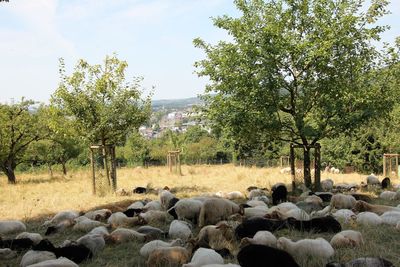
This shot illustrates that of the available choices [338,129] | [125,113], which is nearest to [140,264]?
[338,129]

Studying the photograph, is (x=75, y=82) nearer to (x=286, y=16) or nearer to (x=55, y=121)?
(x=55, y=121)

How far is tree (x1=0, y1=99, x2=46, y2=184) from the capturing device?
2742 cm

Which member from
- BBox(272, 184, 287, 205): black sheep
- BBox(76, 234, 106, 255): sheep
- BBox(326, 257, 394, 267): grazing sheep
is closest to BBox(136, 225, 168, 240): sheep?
BBox(76, 234, 106, 255): sheep

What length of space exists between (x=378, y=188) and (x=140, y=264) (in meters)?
12.4

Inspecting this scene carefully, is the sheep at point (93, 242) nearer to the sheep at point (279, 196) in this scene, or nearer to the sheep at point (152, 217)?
the sheep at point (152, 217)

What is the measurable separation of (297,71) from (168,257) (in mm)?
10268

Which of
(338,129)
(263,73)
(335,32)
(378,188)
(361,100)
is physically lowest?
(378,188)

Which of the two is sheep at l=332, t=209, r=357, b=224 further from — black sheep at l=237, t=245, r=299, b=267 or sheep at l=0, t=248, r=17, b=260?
sheep at l=0, t=248, r=17, b=260

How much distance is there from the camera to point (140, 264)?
655 cm

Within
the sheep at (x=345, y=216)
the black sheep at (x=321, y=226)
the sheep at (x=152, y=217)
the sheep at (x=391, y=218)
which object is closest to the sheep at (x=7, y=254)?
the sheep at (x=152, y=217)

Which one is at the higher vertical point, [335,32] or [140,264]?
[335,32]

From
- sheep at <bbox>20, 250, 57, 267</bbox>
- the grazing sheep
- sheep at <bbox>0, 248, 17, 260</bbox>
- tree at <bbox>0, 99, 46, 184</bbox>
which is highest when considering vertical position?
tree at <bbox>0, 99, 46, 184</bbox>

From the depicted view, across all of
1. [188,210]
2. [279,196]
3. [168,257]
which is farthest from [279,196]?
[168,257]

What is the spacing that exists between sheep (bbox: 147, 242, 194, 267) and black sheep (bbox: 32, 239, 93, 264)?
1.25 meters
